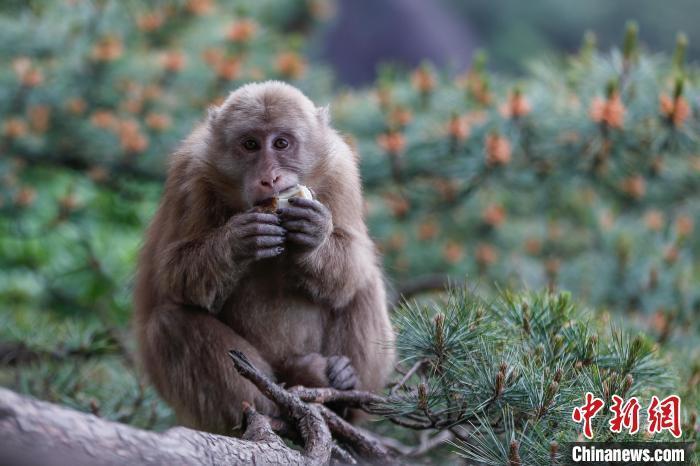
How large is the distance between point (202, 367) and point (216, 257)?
0.47 metres

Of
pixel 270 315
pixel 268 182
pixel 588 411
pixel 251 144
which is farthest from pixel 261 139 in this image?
pixel 588 411

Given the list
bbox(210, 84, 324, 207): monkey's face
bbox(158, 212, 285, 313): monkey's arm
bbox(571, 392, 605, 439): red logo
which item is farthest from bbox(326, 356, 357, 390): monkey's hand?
bbox(571, 392, 605, 439): red logo

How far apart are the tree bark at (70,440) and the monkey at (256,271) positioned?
4.60 feet

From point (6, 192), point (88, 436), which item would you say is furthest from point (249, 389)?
point (6, 192)

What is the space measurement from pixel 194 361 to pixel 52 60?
11.7ft

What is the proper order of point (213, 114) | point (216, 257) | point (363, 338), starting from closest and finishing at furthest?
point (216, 257) < point (363, 338) < point (213, 114)

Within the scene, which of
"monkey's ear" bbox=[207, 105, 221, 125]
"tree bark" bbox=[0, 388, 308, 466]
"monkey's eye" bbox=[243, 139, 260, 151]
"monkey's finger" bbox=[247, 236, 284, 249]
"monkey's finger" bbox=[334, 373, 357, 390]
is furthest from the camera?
"monkey's ear" bbox=[207, 105, 221, 125]

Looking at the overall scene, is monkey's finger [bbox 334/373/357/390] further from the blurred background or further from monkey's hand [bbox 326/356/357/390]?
the blurred background

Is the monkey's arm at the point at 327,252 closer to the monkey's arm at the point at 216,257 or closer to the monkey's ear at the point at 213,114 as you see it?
the monkey's arm at the point at 216,257

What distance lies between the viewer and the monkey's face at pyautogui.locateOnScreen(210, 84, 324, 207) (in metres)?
3.92

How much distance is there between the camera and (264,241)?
359cm

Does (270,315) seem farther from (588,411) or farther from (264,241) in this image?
(588,411)

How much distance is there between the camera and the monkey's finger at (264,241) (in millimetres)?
3584

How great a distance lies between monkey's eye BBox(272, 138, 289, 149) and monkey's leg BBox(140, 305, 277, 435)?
0.82 m
